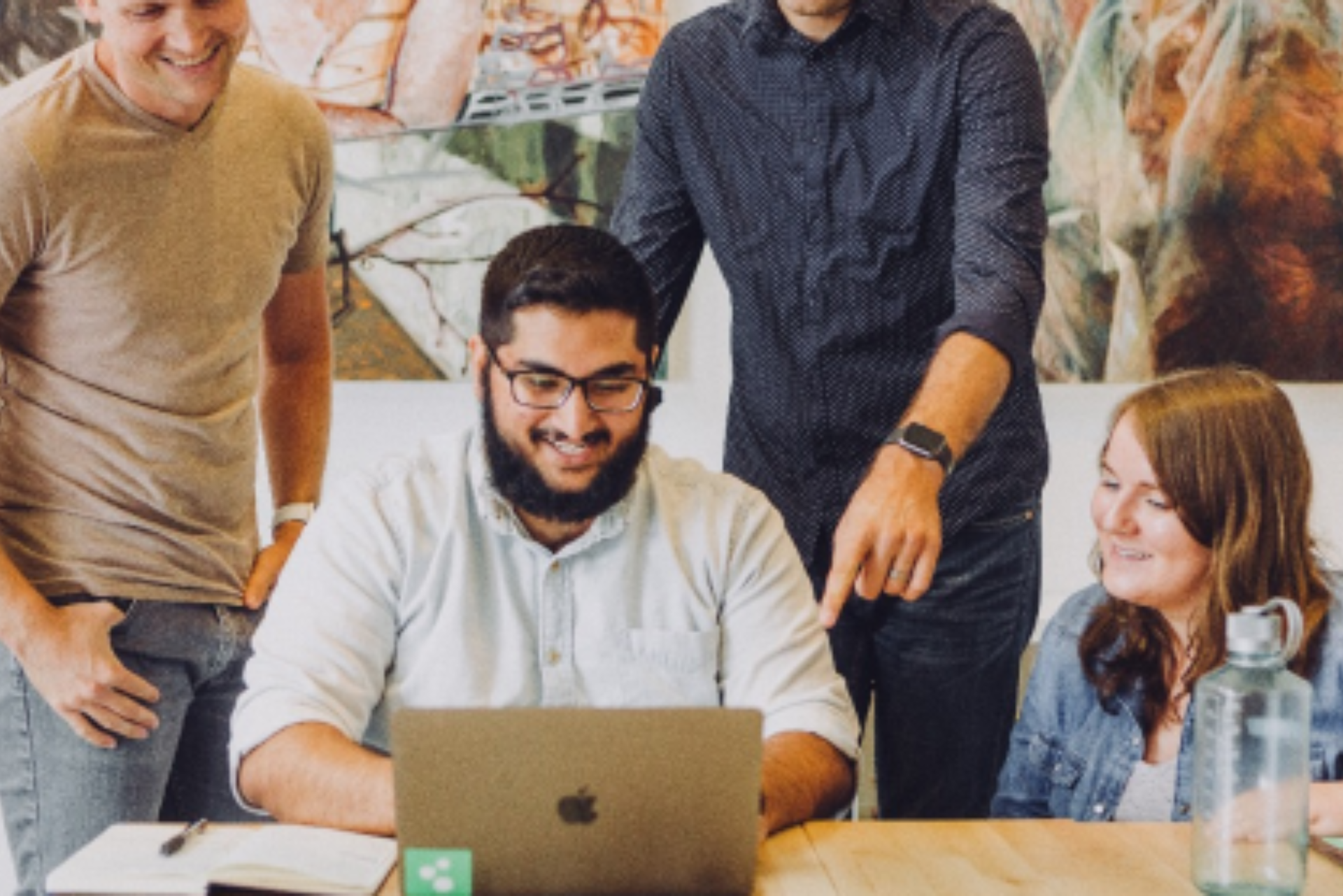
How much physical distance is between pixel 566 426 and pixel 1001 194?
0.60 metres

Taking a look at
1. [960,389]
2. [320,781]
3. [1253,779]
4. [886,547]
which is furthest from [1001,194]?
[320,781]

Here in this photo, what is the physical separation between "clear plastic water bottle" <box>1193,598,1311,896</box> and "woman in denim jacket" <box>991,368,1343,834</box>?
1.62 ft

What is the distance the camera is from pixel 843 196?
2199 millimetres

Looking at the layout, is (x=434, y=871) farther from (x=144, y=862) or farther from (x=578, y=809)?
(x=144, y=862)

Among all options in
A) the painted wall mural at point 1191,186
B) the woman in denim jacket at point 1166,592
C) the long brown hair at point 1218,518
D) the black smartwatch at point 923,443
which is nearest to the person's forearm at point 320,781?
the black smartwatch at point 923,443

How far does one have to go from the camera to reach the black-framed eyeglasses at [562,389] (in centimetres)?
195

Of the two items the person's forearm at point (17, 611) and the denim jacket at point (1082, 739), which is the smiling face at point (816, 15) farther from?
the person's forearm at point (17, 611)

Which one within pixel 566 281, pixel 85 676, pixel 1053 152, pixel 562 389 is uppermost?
pixel 1053 152

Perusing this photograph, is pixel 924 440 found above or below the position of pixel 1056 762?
above

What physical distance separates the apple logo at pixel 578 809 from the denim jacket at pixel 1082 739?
2.86ft

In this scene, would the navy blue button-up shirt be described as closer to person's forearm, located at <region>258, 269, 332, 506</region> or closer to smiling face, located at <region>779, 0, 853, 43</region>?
smiling face, located at <region>779, 0, 853, 43</region>

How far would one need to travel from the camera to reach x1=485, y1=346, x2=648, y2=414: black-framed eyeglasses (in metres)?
1.95

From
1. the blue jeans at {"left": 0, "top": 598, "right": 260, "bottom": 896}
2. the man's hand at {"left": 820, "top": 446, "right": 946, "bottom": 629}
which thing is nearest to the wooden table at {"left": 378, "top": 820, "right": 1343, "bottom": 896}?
the man's hand at {"left": 820, "top": 446, "right": 946, "bottom": 629}

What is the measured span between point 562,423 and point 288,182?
0.60 metres
